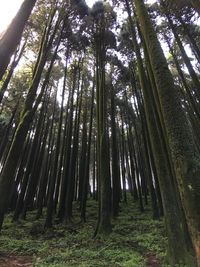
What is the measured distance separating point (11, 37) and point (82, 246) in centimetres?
705

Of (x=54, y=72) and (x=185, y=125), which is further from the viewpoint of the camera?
(x=54, y=72)

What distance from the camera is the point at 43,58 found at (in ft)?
29.2

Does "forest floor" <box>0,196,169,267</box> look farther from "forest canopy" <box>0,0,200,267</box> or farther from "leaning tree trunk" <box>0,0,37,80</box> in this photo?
"leaning tree trunk" <box>0,0,37,80</box>

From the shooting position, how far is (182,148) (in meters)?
3.01

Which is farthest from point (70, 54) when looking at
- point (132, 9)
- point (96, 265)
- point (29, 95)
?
point (96, 265)

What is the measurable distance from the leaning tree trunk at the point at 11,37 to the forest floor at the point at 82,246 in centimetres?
512

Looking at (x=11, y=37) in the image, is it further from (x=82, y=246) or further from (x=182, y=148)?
(x=82, y=246)

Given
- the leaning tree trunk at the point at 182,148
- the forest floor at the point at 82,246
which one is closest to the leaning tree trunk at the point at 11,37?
the leaning tree trunk at the point at 182,148

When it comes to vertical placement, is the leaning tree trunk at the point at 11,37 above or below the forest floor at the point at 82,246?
above

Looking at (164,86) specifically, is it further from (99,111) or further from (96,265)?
(99,111)

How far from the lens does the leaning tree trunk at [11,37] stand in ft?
9.04

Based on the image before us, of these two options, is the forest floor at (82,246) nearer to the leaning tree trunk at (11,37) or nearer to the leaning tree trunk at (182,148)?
the leaning tree trunk at (182,148)

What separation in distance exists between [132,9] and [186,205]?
9.47 metres

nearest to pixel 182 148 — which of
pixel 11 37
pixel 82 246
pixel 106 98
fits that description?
pixel 11 37
